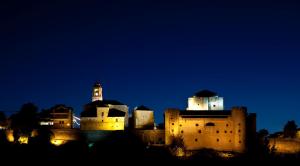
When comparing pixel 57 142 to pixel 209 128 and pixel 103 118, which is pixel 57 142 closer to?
pixel 103 118

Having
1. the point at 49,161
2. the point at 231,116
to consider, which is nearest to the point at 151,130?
the point at 231,116

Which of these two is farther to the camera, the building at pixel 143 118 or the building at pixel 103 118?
the building at pixel 143 118

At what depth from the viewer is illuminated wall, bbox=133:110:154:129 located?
78.2m

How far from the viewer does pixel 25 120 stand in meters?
77.0

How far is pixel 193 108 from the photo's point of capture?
8225 cm

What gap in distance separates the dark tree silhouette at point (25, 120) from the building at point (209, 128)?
51.7 ft

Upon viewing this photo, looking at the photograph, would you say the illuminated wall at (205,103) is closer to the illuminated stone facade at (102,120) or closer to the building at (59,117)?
the illuminated stone facade at (102,120)

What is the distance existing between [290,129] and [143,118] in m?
19.5

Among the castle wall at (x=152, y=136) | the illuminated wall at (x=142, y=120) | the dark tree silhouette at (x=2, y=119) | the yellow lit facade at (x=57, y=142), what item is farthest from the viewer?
the dark tree silhouette at (x=2, y=119)

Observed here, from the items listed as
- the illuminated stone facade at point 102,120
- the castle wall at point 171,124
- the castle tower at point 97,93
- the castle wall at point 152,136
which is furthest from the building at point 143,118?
the castle tower at point 97,93

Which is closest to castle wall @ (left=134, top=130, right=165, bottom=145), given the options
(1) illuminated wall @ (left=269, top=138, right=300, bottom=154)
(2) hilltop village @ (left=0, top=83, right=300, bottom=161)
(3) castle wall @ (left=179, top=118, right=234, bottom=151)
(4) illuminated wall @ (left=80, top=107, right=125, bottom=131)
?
(2) hilltop village @ (left=0, top=83, right=300, bottom=161)

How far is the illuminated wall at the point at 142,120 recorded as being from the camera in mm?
78150

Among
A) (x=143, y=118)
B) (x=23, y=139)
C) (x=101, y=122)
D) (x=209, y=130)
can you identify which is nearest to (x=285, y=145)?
(x=209, y=130)

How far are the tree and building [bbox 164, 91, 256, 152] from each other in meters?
12.1
